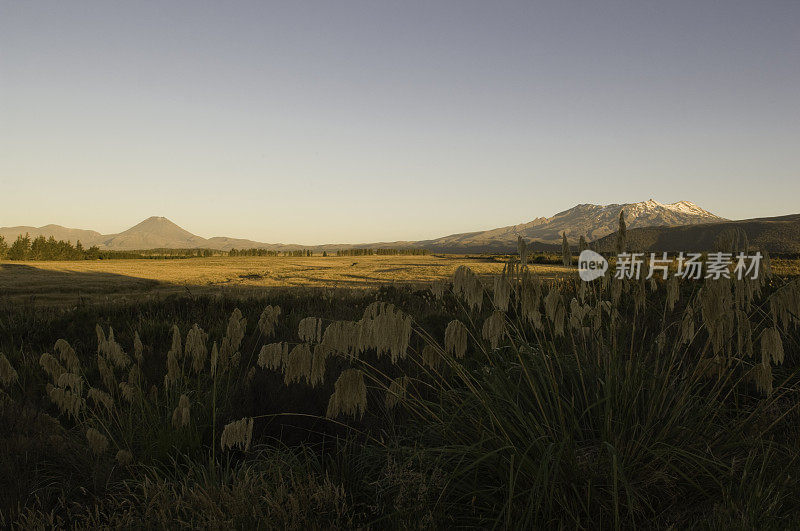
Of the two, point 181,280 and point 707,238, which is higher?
point 707,238

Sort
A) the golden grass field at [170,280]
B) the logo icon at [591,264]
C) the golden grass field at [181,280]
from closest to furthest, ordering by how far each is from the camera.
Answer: the logo icon at [591,264], the golden grass field at [181,280], the golden grass field at [170,280]

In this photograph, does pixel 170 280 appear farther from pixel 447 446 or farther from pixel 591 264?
pixel 447 446

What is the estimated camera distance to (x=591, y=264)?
4.10 metres

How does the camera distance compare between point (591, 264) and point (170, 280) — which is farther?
point (170, 280)

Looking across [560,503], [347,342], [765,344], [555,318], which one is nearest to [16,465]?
[347,342]

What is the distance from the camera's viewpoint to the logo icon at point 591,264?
3.97 m

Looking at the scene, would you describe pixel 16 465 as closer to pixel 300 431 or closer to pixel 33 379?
pixel 300 431

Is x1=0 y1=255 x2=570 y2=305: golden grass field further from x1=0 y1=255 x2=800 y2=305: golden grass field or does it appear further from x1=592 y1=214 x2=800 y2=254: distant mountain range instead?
x1=592 y1=214 x2=800 y2=254: distant mountain range

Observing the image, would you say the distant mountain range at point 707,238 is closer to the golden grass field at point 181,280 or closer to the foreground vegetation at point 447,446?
the foreground vegetation at point 447,446

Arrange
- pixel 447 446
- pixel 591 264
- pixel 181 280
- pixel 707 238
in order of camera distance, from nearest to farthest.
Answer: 1. pixel 447 446
2. pixel 591 264
3. pixel 181 280
4. pixel 707 238

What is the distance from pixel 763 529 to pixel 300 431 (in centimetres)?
356

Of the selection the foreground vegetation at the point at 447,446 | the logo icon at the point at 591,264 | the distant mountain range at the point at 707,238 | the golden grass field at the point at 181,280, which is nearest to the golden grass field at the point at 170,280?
the golden grass field at the point at 181,280

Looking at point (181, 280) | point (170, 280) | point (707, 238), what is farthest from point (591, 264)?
point (707, 238)

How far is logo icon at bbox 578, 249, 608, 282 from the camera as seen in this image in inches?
156
